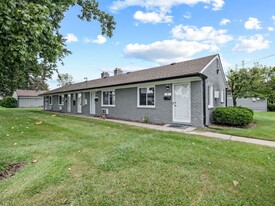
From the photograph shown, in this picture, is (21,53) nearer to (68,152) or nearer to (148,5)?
(68,152)

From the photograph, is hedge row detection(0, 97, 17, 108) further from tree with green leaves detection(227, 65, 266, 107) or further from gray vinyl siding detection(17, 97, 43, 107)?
tree with green leaves detection(227, 65, 266, 107)

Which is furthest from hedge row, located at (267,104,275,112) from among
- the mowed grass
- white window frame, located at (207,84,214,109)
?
the mowed grass

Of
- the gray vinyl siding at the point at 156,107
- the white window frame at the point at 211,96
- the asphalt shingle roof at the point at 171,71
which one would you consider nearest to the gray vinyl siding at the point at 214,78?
the white window frame at the point at 211,96

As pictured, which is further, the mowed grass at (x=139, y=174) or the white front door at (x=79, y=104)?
the white front door at (x=79, y=104)

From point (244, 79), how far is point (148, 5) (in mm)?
8832

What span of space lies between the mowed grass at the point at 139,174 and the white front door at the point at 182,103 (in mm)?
4191

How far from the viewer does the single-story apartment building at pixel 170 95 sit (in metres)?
9.66

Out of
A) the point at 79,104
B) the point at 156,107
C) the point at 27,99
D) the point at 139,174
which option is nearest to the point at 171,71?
the point at 156,107

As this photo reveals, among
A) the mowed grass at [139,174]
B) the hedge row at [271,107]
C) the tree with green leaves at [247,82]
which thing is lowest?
the mowed grass at [139,174]

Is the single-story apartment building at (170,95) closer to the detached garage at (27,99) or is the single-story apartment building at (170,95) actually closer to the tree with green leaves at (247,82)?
the tree with green leaves at (247,82)

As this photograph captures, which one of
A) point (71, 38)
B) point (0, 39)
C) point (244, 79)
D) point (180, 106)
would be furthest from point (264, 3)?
point (0, 39)

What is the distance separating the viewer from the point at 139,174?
12.0ft

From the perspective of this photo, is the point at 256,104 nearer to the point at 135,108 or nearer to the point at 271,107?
the point at 271,107

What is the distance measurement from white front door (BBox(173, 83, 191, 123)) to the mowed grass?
4.19 m
